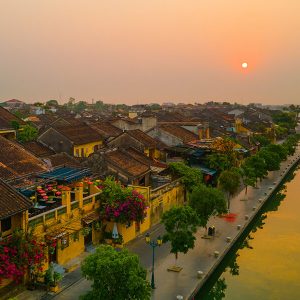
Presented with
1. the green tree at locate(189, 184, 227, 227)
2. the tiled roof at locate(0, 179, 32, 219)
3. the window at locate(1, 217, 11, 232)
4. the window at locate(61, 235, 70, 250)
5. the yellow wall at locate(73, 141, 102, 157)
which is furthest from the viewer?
the yellow wall at locate(73, 141, 102, 157)

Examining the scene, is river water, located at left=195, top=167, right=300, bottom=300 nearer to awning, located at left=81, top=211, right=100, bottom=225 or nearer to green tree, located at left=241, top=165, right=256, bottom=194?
green tree, located at left=241, top=165, right=256, bottom=194

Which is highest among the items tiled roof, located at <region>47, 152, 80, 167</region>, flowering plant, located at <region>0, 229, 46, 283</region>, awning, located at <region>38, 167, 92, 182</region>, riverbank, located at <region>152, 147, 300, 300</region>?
awning, located at <region>38, 167, 92, 182</region>

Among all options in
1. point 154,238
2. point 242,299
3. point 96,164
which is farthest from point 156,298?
point 96,164

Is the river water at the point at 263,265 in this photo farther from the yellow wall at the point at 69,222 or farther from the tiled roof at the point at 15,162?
the tiled roof at the point at 15,162

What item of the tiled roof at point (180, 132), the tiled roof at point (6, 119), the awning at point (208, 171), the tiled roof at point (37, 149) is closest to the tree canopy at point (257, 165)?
the awning at point (208, 171)

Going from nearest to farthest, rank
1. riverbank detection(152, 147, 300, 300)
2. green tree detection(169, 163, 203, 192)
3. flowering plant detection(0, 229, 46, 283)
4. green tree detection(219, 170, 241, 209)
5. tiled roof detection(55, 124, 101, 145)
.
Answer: flowering plant detection(0, 229, 46, 283) → riverbank detection(152, 147, 300, 300) → green tree detection(169, 163, 203, 192) → green tree detection(219, 170, 241, 209) → tiled roof detection(55, 124, 101, 145)

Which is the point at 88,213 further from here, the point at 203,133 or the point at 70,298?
the point at 203,133

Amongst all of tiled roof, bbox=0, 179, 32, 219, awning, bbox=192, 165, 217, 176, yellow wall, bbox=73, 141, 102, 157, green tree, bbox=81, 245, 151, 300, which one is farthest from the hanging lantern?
yellow wall, bbox=73, 141, 102, 157

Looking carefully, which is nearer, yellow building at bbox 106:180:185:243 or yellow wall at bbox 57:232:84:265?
yellow wall at bbox 57:232:84:265

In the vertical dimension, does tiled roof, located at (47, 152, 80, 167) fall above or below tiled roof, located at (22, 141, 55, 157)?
above
